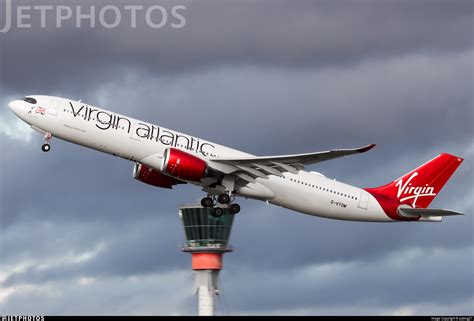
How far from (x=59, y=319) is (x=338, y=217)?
18.7 m

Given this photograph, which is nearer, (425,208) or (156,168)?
(156,168)

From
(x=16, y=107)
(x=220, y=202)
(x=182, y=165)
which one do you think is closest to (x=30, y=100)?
(x=16, y=107)

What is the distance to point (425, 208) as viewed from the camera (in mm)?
66438

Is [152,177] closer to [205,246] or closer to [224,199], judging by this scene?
[224,199]

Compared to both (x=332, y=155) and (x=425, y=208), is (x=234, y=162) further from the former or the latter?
(x=425, y=208)

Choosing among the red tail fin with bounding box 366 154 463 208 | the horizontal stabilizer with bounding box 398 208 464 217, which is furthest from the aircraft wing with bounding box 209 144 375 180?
the horizontal stabilizer with bounding box 398 208 464 217

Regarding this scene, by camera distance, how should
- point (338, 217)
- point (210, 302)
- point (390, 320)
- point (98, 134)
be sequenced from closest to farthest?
point (390, 320)
point (98, 134)
point (338, 217)
point (210, 302)

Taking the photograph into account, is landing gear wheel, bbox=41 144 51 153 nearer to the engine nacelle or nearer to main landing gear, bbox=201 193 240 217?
the engine nacelle

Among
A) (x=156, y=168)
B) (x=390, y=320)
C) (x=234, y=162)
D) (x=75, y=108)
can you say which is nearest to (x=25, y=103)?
(x=75, y=108)

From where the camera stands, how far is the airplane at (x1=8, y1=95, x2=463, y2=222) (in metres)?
58.2

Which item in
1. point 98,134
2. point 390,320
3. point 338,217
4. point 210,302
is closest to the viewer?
point 390,320

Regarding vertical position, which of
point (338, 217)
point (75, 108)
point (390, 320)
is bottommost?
point (390, 320)

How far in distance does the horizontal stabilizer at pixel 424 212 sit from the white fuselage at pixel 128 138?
6.56 meters

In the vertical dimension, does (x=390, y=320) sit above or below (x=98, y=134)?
below
